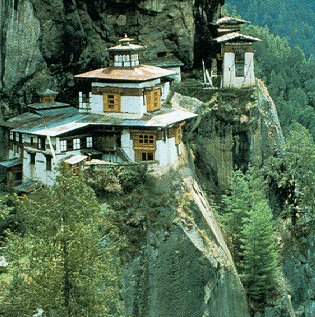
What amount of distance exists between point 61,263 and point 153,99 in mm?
21673

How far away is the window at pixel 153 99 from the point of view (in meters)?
59.2

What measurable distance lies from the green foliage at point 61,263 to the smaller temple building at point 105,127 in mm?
13496

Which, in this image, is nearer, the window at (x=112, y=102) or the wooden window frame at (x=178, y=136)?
the window at (x=112, y=102)

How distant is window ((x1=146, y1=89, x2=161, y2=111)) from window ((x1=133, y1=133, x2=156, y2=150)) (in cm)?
251

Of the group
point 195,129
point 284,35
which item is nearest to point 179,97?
point 195,129

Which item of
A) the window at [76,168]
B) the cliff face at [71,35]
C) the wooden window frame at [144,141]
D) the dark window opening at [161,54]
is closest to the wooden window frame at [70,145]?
the window at [76,168]

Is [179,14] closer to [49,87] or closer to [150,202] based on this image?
[49,87]

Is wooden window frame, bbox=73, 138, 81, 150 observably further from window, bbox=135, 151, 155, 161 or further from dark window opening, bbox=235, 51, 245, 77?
dark window opening, bbox=235, 51, 245, 77

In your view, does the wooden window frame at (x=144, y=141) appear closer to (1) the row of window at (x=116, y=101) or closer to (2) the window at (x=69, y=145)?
(1) the row of window at (x=116, y=101)

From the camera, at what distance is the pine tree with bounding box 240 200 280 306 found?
61.9m

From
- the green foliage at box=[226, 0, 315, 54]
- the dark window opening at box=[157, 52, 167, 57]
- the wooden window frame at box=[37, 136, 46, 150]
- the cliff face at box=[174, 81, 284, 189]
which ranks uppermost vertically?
the dark window opening at box=[157, 52, 167, 57]

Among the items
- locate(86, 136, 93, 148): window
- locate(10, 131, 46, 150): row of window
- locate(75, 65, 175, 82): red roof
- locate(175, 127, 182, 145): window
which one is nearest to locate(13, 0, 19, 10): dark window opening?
locate(75, 65, 175, 82): red roof

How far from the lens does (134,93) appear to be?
191 feet

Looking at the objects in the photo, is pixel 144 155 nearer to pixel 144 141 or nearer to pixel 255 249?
pixel 144 141
